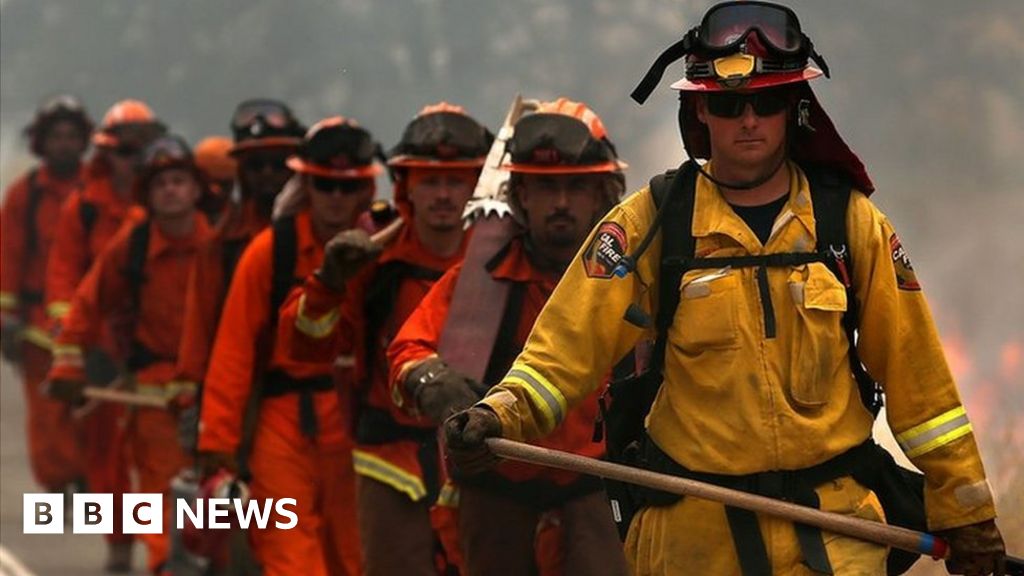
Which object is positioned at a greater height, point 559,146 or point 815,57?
point 815,57

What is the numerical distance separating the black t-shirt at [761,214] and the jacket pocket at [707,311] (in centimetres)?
13

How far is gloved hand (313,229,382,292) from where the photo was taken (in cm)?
1005

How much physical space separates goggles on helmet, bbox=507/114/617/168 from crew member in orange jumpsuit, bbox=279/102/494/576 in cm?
72

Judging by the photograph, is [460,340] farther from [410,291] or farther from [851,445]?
[851,445]

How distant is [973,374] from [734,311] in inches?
246

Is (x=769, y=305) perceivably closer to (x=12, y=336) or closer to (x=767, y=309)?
(x=767, y=309)

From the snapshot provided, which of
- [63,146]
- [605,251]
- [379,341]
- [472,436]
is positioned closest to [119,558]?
[63,146]

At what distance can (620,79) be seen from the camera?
19234 millimetres

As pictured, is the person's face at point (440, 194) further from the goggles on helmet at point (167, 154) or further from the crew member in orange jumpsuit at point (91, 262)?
the crew member in orange jumpsuit at point (91, 262)

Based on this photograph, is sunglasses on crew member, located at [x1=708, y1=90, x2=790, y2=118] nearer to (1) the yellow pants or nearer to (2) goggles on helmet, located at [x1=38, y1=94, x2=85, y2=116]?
(1) the yellow pants

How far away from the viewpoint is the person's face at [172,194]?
14.7 metres

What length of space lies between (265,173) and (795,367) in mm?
6222

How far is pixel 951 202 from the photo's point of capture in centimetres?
1409

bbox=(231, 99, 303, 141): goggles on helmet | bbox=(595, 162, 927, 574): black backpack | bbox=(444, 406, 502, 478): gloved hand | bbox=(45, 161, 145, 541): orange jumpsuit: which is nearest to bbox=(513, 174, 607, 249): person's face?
bbox=(595, 162, 927, 574): black backpack
